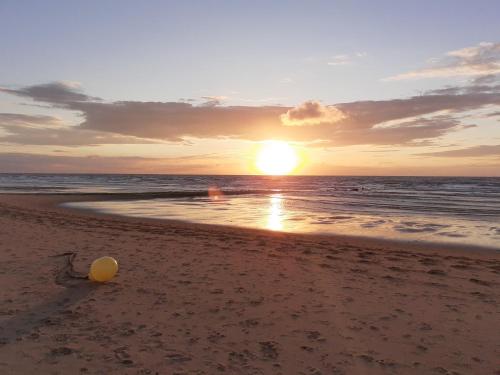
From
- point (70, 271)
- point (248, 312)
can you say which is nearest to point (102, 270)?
point (70, 271)

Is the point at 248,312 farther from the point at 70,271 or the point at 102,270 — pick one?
the point at 70,271

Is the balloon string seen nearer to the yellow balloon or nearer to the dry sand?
the dry sand

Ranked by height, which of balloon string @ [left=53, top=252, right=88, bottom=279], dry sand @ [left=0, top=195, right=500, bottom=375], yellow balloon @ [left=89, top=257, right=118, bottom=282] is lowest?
dry sand @ [left=0, top=195, right=500, bottom=375]

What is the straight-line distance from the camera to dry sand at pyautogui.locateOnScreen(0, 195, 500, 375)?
475cm

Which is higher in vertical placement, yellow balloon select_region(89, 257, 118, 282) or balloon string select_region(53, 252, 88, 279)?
yellow balloon select_region(89, 257, 118, 282)

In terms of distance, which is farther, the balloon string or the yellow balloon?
the balloon string

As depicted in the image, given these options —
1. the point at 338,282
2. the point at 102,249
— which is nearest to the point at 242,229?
the point at 102,249

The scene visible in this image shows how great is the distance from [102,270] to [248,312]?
2.91m

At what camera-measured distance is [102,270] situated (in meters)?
7.59

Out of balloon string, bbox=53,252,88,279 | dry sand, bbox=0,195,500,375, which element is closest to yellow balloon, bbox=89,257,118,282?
dry sand, bbox=0,195,500,375

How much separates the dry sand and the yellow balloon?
179 mm

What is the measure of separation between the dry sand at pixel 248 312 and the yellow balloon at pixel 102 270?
179 millimetres

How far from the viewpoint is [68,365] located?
454 centimetres

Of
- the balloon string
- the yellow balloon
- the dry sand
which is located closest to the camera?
the dry sand
